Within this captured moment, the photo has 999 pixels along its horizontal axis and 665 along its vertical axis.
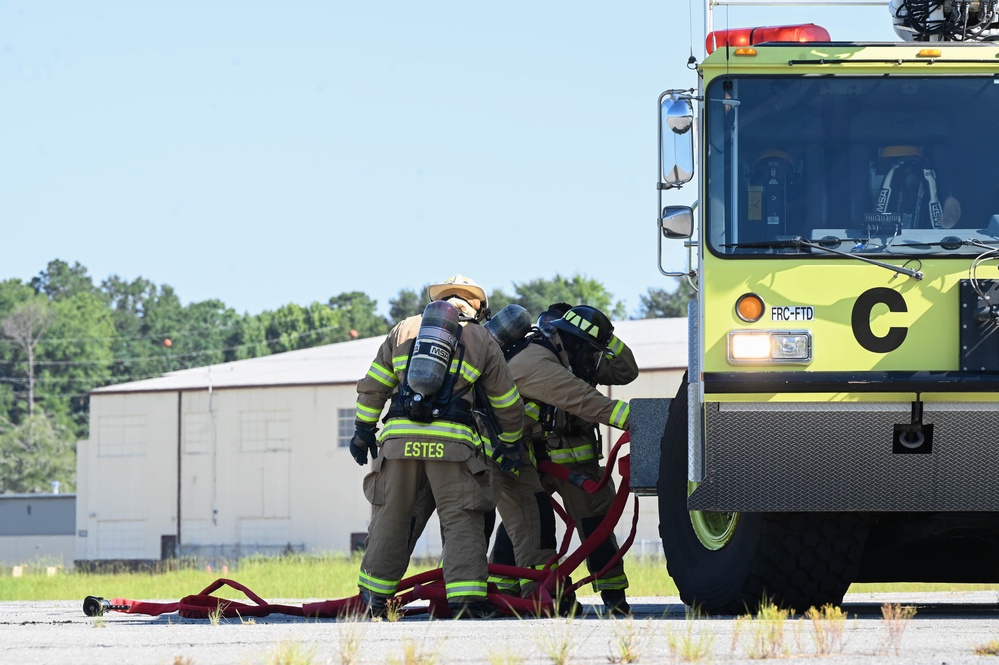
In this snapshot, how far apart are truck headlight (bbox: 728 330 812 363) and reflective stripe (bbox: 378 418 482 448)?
1.67 m

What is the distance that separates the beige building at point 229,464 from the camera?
34.8 metres

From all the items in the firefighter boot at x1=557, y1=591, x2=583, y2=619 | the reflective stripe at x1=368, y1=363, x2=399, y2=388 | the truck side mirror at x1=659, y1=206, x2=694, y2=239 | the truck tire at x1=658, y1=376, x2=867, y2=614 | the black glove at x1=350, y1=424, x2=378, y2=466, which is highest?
the truck side mirror at x1=659, y1=206, x2=694, y2=239

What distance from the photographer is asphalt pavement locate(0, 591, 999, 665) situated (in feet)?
16.4

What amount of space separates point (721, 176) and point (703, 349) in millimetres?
819

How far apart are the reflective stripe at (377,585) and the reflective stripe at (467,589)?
32 cm

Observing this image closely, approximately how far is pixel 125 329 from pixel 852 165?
368ft

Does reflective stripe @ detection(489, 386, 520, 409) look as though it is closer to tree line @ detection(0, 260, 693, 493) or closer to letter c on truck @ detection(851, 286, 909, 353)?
letter c on truck @ detection(851, 286, 909, 353)

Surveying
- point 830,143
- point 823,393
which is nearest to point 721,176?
point 830,143

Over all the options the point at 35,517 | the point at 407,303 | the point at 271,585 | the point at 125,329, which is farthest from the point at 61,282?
the point at 271,585

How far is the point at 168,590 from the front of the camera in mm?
19031

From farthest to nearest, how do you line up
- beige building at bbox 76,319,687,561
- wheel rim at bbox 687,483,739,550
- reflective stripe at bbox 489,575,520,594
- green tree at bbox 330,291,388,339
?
green tree at bbox 330,291,388,339, beige building at bbox 76,319,687,561, reflective stripe at bbox 489,575,520,594, wheel rim at bbox 687,483,739,550

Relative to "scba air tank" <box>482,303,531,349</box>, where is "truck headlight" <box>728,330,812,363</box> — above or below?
below

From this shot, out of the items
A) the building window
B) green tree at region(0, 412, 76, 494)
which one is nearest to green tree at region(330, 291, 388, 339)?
green tree at region(0, 412, 76, 494)

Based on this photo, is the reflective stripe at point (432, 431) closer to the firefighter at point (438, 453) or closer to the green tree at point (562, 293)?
the firefighter at point (438, 453)
